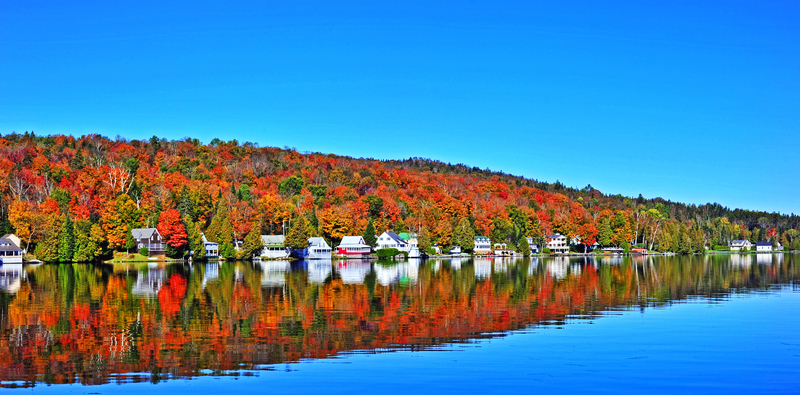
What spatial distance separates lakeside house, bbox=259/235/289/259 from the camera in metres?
105

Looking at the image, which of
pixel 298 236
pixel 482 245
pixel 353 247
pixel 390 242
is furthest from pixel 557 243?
pixel 298 236

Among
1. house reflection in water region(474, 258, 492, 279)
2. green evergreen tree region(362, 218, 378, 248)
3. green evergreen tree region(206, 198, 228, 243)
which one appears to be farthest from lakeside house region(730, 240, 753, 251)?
green evergreen tree region(206, 198, 228, 243)

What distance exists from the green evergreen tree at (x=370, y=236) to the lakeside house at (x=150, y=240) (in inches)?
1299

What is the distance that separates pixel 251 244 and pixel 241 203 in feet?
51.7

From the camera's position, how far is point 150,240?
91.2m

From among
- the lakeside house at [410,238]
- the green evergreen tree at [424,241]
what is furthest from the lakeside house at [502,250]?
the green evergreen tree at [424,241]

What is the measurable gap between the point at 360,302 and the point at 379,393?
18.7 m

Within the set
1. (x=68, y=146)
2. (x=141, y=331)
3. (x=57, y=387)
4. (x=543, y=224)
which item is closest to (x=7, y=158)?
(x=68, y=146)

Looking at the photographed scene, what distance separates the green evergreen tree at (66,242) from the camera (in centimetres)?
8300

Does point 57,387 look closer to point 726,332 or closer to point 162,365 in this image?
point 162,365

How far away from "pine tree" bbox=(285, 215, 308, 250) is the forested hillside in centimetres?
34

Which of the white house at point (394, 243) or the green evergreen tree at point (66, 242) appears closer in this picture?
the green evergreen tree at point (66, 242)

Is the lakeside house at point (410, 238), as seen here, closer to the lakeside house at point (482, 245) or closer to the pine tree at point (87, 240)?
the lakeside house at point (482, 245)

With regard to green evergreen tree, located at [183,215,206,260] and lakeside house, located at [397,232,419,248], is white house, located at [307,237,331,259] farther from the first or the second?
green evergreen tree, located at [183,215,206,260]
